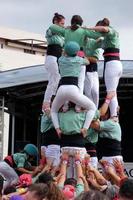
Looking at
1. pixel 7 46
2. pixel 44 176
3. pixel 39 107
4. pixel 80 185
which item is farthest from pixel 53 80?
pixel 7 46

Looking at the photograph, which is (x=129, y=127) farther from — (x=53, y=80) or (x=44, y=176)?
(x=44, y=176)

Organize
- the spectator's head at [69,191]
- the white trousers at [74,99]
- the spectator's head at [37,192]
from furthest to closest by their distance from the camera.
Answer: the white trousers at [74,99]
the spectator's head at [69,191]
the spectator's head at [37,192]

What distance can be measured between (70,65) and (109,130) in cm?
131

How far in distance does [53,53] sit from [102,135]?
1489mm

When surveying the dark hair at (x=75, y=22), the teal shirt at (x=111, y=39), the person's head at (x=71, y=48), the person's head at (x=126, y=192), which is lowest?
the person's head at (x=126, y=192)

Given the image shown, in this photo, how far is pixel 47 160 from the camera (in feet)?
28.7

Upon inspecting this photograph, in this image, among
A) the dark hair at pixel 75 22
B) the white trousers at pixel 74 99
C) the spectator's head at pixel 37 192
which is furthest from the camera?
the dark hair at pixel 75 22

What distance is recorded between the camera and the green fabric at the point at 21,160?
32.0 feet

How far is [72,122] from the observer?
8.11 metres

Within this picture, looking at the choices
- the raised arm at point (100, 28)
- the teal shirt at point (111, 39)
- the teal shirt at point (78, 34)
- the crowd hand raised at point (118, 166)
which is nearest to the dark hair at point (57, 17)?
the teal shirt at point (78, 34)

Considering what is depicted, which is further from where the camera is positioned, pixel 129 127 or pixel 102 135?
pixel 129 127

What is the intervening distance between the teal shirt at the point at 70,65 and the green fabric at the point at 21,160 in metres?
2.28

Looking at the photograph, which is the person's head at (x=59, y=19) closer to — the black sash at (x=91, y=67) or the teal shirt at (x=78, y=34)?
the teal shirt at (x=78, y=34)

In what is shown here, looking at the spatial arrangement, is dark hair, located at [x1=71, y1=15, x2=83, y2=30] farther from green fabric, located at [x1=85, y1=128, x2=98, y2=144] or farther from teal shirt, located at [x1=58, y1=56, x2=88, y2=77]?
green fabric, located at [x1=85, y1=128, x2=98, y2=144]
